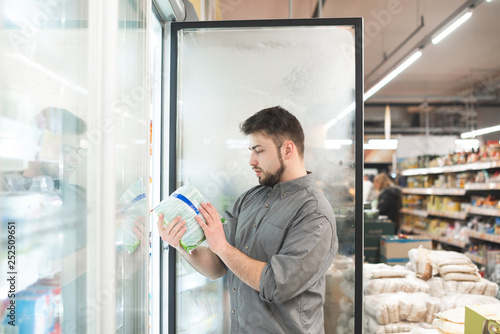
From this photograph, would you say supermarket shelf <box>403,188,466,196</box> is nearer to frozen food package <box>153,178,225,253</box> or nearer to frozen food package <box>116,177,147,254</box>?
frozen food package <box>153,178,225,253</box>

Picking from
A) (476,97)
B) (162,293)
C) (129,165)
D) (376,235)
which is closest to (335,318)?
(162,293)

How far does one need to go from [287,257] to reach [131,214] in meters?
0.63

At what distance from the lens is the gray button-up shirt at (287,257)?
1546mm

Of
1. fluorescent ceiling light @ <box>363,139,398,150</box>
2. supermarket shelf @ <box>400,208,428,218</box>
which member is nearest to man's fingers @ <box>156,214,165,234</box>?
supermarket shelf @ <box>400,208,428,218</box>

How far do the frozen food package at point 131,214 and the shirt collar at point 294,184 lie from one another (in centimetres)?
68

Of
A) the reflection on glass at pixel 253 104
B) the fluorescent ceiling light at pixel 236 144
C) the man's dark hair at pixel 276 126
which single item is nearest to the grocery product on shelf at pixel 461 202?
the reflection on glass at pixel 253 104

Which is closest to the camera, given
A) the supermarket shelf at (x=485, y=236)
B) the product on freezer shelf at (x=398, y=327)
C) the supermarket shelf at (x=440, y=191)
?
the product on freezer shelf at (x=398, y=327)

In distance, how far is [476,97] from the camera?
11250mm

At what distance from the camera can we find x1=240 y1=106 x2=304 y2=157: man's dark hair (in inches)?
71.9

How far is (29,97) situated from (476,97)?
1266 centimetres

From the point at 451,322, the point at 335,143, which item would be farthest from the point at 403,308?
the point at 335,143

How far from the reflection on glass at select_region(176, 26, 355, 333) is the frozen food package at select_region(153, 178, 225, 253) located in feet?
2.33

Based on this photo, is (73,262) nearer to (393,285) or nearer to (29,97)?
(29,97)

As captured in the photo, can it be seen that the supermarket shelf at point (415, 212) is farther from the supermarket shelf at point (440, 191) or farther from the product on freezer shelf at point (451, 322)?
the product on freezer shelf at point (451, 322)
